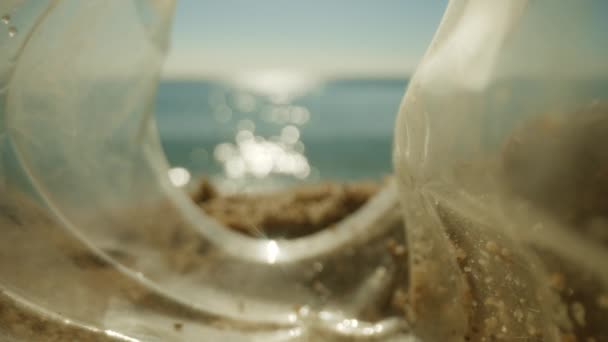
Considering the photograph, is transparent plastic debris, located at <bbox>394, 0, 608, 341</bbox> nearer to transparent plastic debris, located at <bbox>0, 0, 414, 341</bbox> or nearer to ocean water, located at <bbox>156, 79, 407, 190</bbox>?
transparent plastic debris, located at <bbox>0, 0, 414, 341</bbox>

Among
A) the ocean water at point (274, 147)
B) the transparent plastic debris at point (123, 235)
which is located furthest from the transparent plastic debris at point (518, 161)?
the ocean water at point (274, 147)

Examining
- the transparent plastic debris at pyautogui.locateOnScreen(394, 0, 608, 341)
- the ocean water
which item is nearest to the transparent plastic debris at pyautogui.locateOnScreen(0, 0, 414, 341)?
the transparent plastic debris at pyautogui.locateOnScreen(394, 0, 608, 341)

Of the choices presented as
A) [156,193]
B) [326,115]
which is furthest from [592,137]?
[326,115]

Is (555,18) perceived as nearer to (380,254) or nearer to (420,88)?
(420,88)

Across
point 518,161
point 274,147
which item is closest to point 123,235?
point 518,161

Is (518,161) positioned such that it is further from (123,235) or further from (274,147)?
(274,147)

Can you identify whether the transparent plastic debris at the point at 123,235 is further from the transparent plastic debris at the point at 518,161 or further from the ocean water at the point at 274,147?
the ocean water at the point at 274,147
